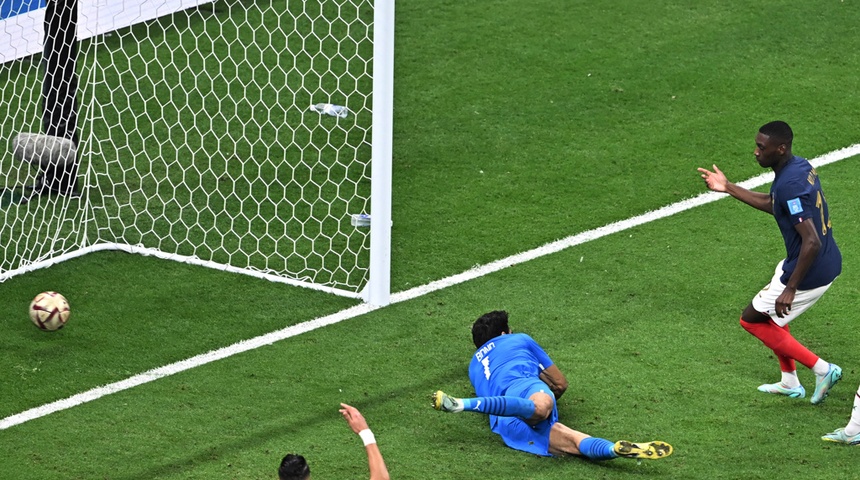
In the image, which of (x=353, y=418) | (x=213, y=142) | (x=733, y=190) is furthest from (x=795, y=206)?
(x=213, y=142)

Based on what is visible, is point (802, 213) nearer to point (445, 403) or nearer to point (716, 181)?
point (716, 181)

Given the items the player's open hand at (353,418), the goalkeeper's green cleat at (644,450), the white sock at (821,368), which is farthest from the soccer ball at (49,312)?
the white sock at (821,368)

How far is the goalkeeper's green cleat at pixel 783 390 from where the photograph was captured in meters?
7.43

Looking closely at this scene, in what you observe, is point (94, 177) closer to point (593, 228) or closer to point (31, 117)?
point (31, 117)

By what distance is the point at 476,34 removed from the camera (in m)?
13.2

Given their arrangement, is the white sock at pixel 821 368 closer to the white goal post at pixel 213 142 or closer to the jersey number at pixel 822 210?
the jersey number at pixel 822 210

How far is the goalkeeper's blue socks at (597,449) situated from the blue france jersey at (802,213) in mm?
1429

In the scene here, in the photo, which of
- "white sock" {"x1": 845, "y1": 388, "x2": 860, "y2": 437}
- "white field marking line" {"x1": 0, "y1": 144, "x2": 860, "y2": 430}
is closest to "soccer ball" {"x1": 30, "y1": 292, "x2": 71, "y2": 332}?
"white field marking line" {"x1": 0, "y1": 144, "x2": 860, "y2": 430}

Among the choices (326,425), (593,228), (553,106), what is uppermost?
(553,106)

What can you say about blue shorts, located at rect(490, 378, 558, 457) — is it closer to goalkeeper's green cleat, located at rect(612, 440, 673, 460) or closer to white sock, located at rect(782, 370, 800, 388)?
goalkeeper's green cleat, located at rect(612, 440, 673, 460)

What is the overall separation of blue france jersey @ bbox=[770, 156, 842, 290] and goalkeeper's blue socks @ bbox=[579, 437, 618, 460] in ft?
4.69

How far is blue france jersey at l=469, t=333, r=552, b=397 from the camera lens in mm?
7074

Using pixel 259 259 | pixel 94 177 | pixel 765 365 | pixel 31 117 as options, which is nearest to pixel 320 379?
pixel 259 259

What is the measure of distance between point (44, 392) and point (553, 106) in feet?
19.6
